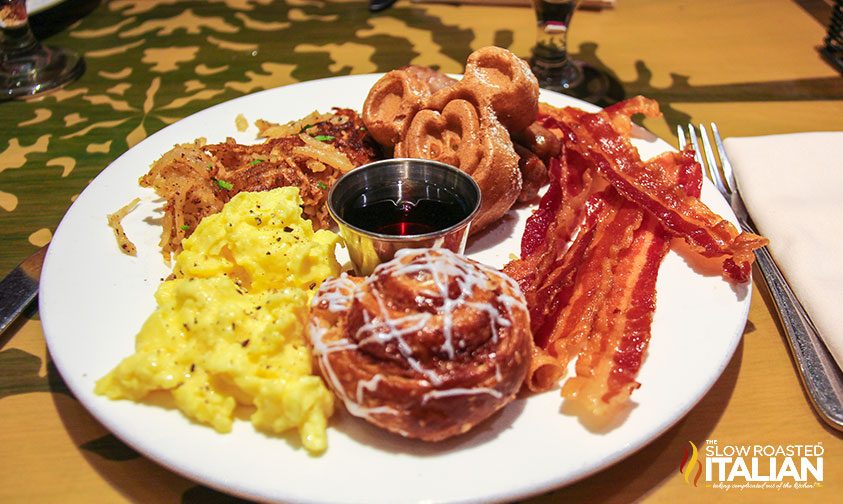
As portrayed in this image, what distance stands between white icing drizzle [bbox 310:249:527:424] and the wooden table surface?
60cm

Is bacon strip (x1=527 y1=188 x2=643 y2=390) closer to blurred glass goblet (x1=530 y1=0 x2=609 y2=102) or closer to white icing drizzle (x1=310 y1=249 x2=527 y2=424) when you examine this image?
white icing drizzle (x1=310 y1=249 x2=527 y2=424)

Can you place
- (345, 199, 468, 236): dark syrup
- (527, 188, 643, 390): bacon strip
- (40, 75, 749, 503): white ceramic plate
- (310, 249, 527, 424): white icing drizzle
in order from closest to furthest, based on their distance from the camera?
(40, 75, 749, 503): white ceramic plate, (310, 249, 527, 424): white icing drizzle, (527, 188, 643, 390): bacon strip, (345, 199, 468, 236): dark syrup

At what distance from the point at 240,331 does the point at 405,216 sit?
1.07 metres

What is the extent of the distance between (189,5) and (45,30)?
1.32m

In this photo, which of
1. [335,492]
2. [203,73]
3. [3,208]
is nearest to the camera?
[335,492]

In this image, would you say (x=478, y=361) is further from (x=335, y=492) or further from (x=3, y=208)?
(x=3, y=208)

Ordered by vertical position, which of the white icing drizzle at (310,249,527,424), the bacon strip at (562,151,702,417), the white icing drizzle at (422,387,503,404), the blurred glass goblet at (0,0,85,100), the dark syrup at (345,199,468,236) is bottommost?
the blurred glass goblet at (0,0,85,100)

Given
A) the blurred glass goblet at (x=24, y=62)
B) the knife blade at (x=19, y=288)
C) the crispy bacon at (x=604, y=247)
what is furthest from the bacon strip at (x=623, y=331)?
the blurred glass goblet at (x=24, y=62)

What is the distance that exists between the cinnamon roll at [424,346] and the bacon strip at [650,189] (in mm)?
1161

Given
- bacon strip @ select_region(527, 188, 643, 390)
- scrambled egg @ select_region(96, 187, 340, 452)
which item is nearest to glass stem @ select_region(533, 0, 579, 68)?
bacon strip @ select_region(527, 188, 643, 390)

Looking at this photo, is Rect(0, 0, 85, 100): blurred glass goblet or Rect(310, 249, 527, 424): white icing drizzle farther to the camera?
Rect(0, 0, 85, 100): blurred glass goblet

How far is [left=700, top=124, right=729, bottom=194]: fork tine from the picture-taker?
12.3 feet

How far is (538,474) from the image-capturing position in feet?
6.62

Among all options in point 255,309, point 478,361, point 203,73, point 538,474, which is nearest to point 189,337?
point 255,309
